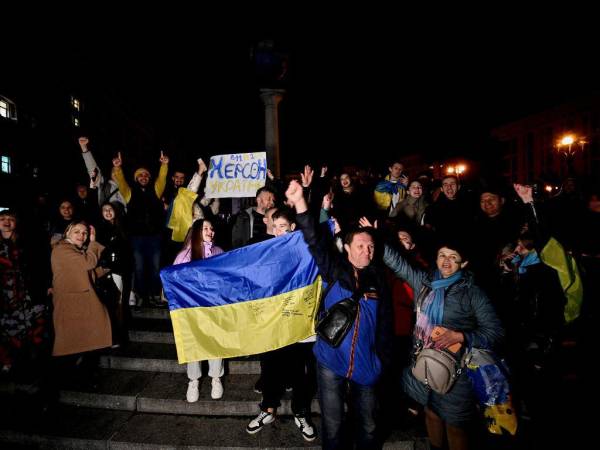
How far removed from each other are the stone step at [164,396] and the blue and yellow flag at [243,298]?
88cm

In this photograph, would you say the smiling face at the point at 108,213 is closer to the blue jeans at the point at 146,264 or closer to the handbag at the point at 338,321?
the blue jeans at the point at 146,264

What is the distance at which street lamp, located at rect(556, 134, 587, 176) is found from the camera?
1307cm

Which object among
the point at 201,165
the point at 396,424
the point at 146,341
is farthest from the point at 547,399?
the point at 201,165

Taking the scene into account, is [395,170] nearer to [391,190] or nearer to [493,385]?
[391,190]

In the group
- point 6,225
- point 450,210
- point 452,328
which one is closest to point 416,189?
point 450,210

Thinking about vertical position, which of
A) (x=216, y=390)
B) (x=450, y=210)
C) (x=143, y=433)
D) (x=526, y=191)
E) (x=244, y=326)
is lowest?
(x=143, y=433)

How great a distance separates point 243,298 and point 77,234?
2.33 meters

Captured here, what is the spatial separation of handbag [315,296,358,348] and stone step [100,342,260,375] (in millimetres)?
2148

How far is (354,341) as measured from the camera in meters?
2.92

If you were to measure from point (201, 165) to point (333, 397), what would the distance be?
14.9 feet

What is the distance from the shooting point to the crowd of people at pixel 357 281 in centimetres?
297

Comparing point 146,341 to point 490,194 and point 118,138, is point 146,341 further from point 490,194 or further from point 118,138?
point 118,138

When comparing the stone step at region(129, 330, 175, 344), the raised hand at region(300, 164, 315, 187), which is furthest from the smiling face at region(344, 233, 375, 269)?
the stone step at region(129, 330, 175, 344)

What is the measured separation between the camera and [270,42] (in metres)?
6.71
